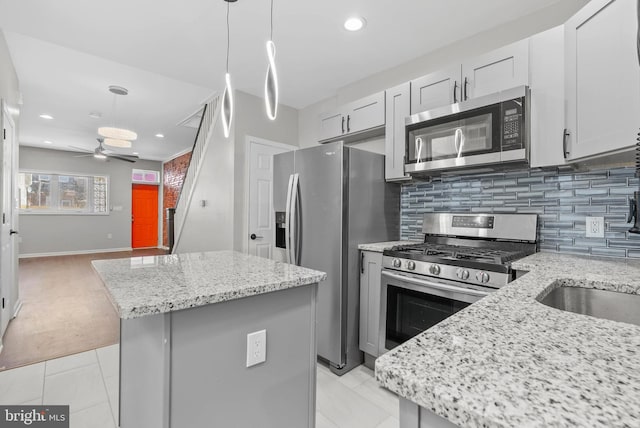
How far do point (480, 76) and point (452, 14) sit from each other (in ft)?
1.78

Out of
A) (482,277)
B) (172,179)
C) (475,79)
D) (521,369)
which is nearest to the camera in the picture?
(521,369)

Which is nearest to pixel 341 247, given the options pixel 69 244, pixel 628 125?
pixel 628 125

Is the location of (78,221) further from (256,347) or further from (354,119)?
(256,347)

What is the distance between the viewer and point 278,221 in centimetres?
295

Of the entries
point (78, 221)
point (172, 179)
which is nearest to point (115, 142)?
point (172, 179)

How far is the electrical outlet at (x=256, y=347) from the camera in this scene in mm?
1168

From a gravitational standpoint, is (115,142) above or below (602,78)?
above

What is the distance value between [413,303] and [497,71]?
5.33 ft

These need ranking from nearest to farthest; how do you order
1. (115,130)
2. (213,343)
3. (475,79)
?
(213,343) < (475,79) < (115,130)

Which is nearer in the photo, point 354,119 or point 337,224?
point 337,224

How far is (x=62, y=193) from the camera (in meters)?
7.73

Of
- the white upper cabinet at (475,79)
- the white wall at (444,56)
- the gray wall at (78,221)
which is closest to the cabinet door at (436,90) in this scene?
the white upper cabinet at (475,79)

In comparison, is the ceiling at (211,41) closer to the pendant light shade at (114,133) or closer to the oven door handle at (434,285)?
the pendant light shade at (114,133)

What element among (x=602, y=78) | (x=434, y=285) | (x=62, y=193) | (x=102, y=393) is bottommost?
(x=102, y=393)
